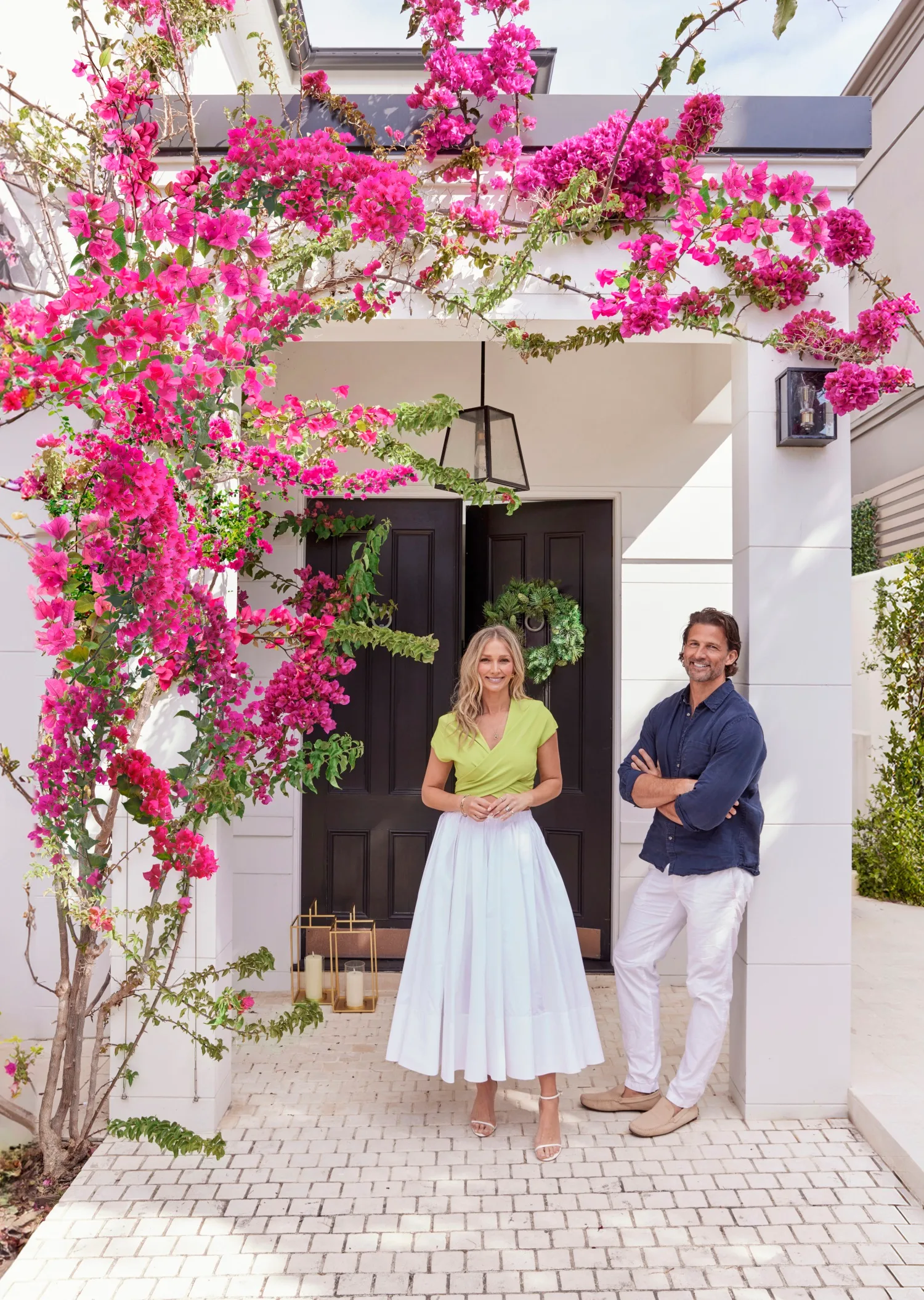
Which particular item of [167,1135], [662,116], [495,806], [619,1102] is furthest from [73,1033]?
[662,116]

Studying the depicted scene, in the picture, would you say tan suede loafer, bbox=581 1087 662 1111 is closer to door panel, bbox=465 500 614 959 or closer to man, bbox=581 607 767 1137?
man, bbox=581 607 767 1137

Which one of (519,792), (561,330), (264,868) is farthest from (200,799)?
(561,330)

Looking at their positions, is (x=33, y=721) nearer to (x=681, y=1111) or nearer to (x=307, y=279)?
(x=307, y=279)

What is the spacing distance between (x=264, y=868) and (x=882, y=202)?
25.2 feet

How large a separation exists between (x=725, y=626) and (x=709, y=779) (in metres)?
0.50

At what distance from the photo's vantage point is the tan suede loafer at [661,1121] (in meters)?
2.93

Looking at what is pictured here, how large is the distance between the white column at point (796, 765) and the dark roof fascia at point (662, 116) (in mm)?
478

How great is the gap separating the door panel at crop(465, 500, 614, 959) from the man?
57.3 inches

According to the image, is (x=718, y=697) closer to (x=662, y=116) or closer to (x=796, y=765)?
(x=796, y=765)

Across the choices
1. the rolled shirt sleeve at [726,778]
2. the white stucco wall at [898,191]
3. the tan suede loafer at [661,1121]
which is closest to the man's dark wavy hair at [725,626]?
the rolled shirt sleeve at [726,778]

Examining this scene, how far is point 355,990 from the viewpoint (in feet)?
13.3

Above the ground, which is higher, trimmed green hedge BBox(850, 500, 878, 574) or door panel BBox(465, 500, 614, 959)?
trimmed green hedge BBox(850, 500, 878, 574)

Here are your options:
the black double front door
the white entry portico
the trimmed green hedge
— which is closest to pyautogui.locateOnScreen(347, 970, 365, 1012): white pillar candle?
the black double front door

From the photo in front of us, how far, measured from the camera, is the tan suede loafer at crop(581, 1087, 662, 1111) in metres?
3.11
